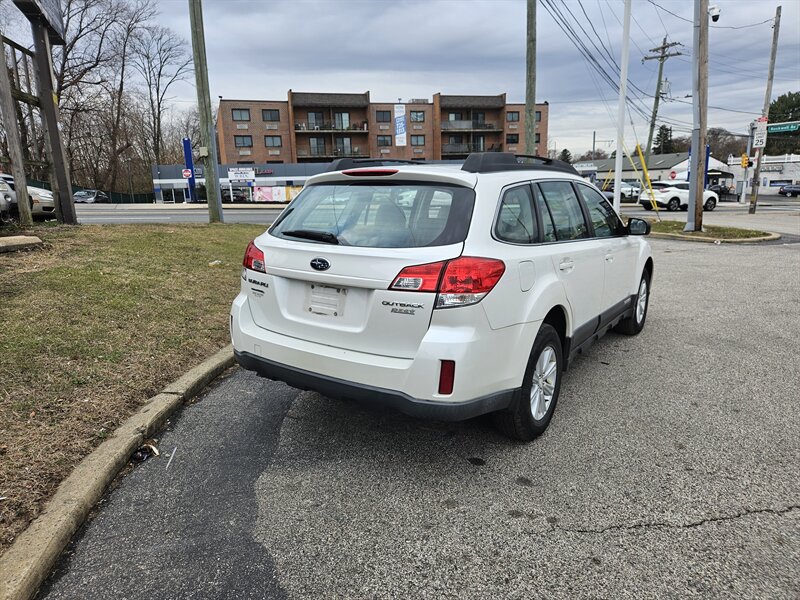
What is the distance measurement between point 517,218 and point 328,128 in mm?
68219

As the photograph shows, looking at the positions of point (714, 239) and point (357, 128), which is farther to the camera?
point (357, 128)

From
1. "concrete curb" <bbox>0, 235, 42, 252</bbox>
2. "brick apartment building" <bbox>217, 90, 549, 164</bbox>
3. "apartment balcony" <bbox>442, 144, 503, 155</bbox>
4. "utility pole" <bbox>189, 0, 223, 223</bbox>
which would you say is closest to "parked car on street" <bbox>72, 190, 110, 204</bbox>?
"brick apartment building" <bbox>217, 90, 549, 164</bbox>

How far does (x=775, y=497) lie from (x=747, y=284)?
268 inches

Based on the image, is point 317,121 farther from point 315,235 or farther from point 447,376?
point 447,376

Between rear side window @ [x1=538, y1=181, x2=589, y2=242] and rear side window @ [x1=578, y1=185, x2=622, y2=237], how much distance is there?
245 mm

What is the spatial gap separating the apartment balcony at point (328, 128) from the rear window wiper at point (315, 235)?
220ft

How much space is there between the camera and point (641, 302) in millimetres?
5914

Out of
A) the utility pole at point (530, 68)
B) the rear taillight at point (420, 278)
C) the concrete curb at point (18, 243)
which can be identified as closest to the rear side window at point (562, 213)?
the rear taillight at point (420, 278)

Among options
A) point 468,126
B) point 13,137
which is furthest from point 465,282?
point 468,126

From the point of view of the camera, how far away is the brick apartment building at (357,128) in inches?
2525

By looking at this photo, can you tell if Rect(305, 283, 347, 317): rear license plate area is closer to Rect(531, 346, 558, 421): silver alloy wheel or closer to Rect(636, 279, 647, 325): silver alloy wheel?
Rect(531, 346, 558, 421): silver alloy wheel

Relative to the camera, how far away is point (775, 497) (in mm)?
2791

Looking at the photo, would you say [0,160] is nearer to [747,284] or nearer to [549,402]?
[549,402]

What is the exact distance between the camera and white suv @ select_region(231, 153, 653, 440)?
9.11 feet
